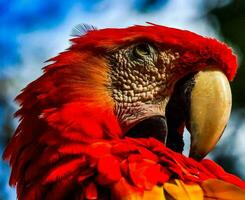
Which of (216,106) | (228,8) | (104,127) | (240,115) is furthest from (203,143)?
(240,115)

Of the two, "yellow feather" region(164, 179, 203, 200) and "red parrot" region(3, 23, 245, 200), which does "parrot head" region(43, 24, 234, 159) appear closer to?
"red parrot" region(3, 23, 245, 200)

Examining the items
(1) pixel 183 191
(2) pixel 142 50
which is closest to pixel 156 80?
(2) pixel 142 50

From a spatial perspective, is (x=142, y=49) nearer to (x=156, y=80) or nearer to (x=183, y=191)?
(x=156, y=80)

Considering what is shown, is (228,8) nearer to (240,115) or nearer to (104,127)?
(240,115)

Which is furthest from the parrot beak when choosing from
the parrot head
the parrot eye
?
the parrot eye

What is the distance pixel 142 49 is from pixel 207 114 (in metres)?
0.21

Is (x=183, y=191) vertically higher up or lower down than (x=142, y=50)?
lower down

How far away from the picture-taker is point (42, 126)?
1.78m

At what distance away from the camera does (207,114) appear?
180 cm

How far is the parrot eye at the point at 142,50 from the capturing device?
1879mm

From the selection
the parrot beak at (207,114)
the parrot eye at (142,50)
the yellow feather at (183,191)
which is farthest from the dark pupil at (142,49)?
the yellow feather at (183,191)

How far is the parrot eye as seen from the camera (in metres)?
1.88

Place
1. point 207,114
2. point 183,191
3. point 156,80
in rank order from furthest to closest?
point 156,80
point 207,114
point 183,191

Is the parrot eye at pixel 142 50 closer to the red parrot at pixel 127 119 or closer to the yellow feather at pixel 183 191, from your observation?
the red parrot at pixel 127 119
